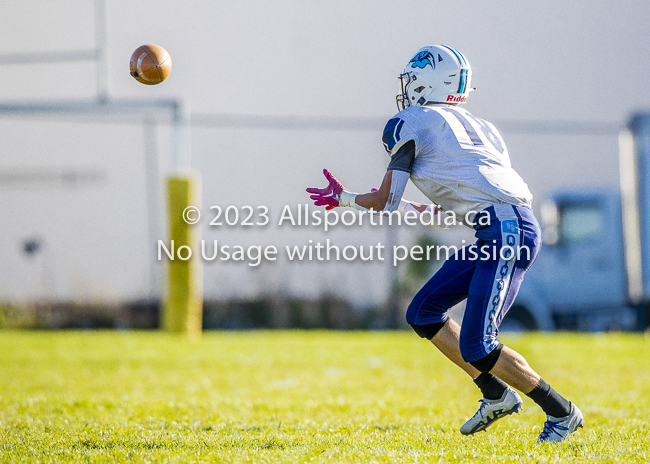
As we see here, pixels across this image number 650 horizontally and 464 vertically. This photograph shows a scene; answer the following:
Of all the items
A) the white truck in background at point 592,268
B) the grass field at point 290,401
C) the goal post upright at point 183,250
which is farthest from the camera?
the white truck in background at point 592,268

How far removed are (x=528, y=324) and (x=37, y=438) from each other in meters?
11.2

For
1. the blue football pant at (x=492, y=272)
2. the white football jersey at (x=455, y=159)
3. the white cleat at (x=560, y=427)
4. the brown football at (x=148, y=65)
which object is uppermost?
the brown football at (x=148, y=65)

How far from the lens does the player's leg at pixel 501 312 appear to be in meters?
3.79

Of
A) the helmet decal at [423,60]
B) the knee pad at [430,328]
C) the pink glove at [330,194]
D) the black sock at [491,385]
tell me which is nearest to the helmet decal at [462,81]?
the helmet decal at [423,60]

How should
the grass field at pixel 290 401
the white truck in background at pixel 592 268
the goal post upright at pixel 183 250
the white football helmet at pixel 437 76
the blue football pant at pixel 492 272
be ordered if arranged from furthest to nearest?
the white truck in background at pixel 592 268 < the goal post upright at pixel 183 250 < the white football helmet at pixel 437 76 < the blue football pant at pixel 492 272 < the grass field at pixel 290 401

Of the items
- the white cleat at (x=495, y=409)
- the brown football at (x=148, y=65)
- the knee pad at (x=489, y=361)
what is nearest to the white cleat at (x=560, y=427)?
the white cleat at (x=495, y=409)

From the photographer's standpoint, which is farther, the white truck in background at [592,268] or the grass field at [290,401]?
the white truck in background at [592,268]

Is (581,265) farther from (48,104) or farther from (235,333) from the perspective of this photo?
(48,104)

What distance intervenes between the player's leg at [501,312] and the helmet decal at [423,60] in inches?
35.9

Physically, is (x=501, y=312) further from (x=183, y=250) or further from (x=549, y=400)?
(x=183, y=250)

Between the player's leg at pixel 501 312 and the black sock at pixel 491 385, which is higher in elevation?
the player's leg at pixel 501 312

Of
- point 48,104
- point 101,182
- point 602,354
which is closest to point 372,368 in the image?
point 602,354

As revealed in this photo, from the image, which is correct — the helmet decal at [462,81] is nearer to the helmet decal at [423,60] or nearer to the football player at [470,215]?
the football player at [470,215]

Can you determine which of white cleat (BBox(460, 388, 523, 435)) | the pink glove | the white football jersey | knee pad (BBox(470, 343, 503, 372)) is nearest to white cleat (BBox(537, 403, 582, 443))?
white cleat (BBox(460, 388, 523, 435))
